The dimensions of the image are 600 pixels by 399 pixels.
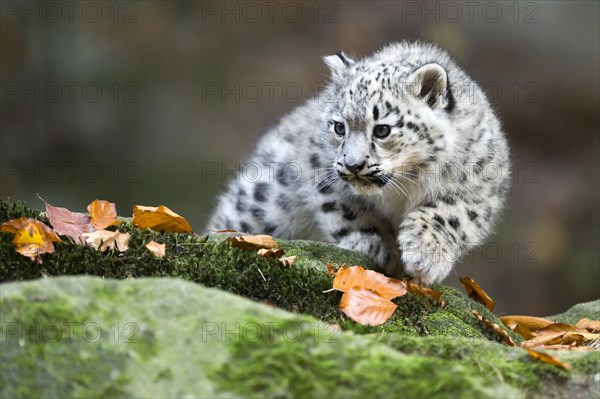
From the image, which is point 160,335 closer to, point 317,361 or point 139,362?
point 139,362

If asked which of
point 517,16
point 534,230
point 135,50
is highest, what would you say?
point 517,16

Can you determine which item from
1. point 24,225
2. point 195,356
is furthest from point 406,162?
point 195,356

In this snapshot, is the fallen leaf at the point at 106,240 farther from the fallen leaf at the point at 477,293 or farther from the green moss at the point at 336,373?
the fallen leaf at the point at 477,293

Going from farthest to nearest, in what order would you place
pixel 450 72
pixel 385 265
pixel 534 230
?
pixel 534 230 → pixel 450 72 → pixel 385 265

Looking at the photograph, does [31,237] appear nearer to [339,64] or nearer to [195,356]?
[195,356]

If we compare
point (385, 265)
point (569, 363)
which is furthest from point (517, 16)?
point (569, 363)

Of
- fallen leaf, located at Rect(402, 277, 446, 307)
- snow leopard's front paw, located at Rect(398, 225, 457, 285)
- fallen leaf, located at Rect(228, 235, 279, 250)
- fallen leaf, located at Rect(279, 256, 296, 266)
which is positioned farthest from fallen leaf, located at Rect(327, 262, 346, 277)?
snow leopard's front paw, located at Rect(398, 225, 457, 285)
